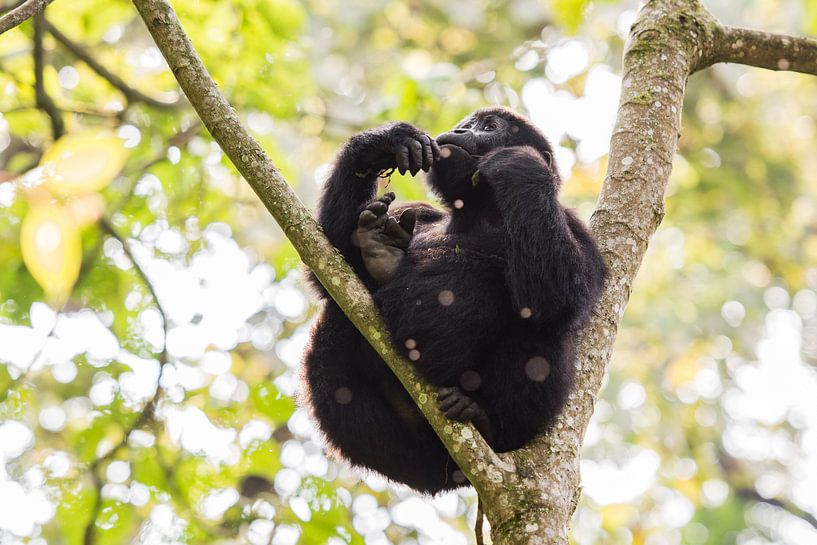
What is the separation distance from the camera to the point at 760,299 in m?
15.3

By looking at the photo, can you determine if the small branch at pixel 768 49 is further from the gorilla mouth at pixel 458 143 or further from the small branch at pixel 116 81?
the small branch at pixel 116 81

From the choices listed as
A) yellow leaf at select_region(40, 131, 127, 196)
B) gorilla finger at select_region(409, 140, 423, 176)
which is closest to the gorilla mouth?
gorilla finger at select_region(409, 140, 423, 176)

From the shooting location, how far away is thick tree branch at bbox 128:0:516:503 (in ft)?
10.8

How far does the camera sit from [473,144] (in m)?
4.80

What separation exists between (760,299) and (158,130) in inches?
478

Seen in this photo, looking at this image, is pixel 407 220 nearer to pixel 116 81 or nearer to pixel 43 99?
pixel 43 99

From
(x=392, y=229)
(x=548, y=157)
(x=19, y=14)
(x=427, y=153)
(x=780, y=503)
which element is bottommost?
(x=780, y=503)

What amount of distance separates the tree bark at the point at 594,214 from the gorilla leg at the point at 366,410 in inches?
37.4

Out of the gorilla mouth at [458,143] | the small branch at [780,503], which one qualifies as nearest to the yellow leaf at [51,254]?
the gorilla mouth at [458,143]

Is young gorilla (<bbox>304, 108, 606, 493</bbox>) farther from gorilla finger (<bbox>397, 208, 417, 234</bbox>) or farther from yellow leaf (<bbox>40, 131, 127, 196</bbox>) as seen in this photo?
yellow leaf (<bbox>40, 131, 127, 196</bbox>)

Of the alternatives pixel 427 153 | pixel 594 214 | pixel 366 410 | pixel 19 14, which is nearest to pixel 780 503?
pixel 594 214

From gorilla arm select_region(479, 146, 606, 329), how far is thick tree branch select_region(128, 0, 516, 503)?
756 millimetres

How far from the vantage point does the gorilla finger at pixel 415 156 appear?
4008 millimetres

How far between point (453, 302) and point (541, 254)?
1.63 ft
